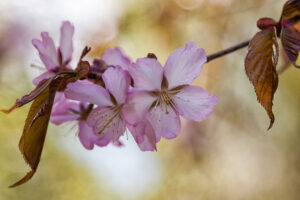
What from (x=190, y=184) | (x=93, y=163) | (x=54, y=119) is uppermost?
(x=54, y=119)

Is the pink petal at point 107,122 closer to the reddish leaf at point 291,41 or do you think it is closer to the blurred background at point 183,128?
the reddish leaf at point 291,41

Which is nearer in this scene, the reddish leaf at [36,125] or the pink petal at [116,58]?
the reddish leaf at [36,125]

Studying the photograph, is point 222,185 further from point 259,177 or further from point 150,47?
point 150,47

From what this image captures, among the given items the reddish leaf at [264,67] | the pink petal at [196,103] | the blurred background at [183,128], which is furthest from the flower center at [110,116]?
the blurred background at [183,128]

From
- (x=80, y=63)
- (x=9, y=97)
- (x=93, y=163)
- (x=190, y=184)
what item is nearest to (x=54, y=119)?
(x=80, y=63)

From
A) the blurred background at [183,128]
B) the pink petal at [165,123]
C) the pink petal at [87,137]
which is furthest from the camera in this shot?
the blurred background at [183,128]

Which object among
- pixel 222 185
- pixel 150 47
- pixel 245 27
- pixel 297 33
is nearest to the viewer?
pixel 297 33

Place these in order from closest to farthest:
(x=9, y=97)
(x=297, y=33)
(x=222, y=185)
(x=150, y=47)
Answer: (x=297, y=33)
(x=9, y=97)
(x=222, y=185)
(x=150, y=47)
